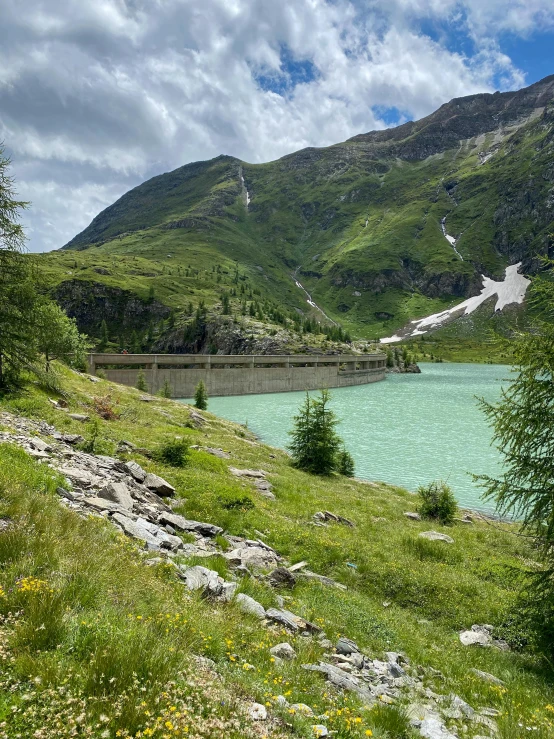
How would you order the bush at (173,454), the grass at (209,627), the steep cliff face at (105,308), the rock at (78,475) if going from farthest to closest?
1. the steep cliff face at (105,308)
2. the bush at (173,454)
3. the rock at (78,475)
4. the grass at (209,627)

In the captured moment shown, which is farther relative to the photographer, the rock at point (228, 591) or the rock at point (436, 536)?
the rock at point (436, 536)

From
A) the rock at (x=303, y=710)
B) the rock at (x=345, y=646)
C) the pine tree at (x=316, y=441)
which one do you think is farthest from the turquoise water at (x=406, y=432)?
the rock at (x=303, y=710)

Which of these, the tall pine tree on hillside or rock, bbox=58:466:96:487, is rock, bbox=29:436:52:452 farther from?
the tall pine tree on hillside

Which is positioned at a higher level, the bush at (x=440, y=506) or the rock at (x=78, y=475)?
the rock at (x=78, y=475)

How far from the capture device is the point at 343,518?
686 inches

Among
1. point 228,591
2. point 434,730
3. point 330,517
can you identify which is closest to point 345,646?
point 434,730

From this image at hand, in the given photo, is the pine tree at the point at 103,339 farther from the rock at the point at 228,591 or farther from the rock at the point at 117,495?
the rock at the point at 228,591

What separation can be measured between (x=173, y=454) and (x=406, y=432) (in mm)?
38602

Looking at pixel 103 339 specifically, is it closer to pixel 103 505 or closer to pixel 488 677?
pixel 103 505

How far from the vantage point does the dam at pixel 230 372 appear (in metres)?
87.2

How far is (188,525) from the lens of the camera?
1208 centimetres

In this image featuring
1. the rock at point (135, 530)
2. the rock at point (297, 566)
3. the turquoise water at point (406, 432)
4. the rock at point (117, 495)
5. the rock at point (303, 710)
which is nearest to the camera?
the rock at point (303, 710)

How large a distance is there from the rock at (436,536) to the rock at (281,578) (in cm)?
773

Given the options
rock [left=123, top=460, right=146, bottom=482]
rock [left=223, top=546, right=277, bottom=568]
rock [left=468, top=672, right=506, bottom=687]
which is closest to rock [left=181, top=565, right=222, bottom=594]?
rock [left=223, top=546, right=277, bottom=568]
